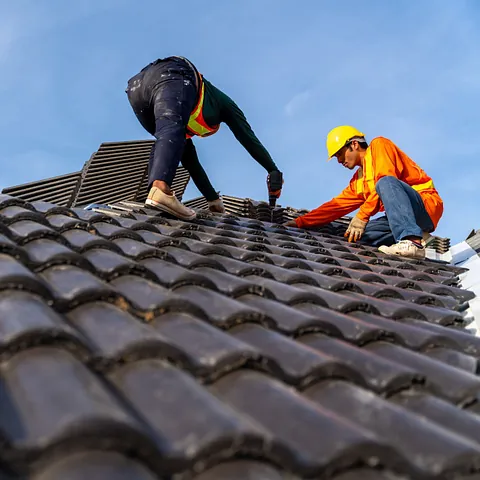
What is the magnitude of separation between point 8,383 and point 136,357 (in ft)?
1.15

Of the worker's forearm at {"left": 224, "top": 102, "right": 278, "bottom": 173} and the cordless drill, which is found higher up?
the worker's forearm at {"left": 224, "top": 102, "right": 278, "bottom": 173}

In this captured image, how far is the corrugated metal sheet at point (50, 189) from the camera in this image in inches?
340

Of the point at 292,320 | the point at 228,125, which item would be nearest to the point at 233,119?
the point at 228,125

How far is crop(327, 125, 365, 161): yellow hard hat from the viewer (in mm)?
6340

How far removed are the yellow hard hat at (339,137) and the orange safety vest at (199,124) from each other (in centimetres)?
122

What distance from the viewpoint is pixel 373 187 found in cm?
608

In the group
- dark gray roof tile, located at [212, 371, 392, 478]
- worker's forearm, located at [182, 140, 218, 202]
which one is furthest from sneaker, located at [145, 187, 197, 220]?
dark gray roof tile, located at [212, 371, 392, 478]

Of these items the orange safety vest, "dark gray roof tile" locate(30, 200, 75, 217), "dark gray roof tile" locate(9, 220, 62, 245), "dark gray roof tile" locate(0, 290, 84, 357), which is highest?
the orange safety vest

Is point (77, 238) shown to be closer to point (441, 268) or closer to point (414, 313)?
point (414, 313)

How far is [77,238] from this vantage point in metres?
3.28

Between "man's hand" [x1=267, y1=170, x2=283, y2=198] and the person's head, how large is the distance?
→ 631 millimetres

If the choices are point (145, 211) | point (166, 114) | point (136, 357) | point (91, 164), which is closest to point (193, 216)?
point (145, 211)

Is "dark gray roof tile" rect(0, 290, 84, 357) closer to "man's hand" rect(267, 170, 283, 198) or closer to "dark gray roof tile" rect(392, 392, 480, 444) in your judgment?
"dark gray roof tile" rect(392, 392, 480, 444)

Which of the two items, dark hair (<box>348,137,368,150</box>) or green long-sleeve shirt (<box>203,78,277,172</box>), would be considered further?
dark hair (<box>348,137,368,150</box>)
